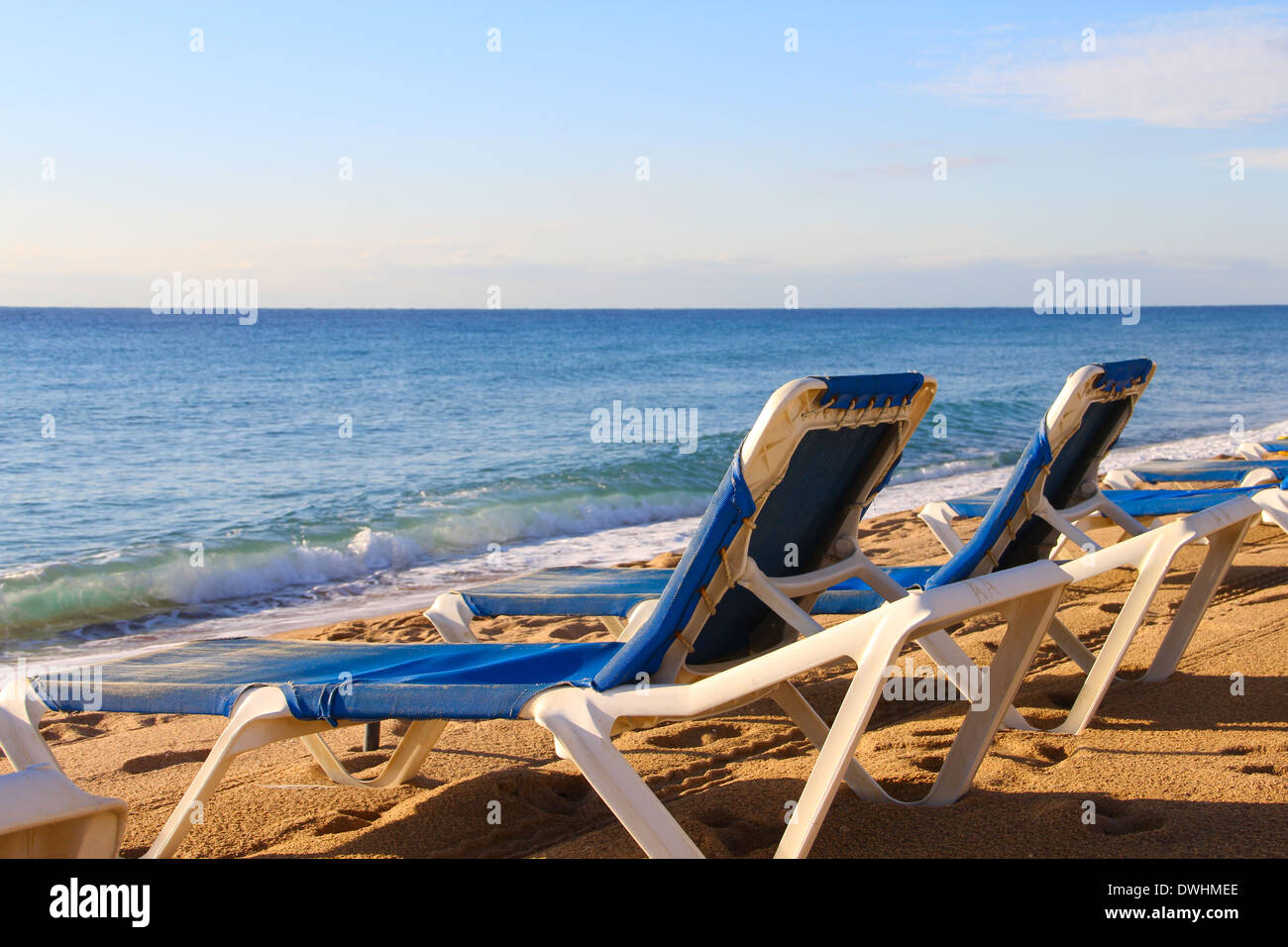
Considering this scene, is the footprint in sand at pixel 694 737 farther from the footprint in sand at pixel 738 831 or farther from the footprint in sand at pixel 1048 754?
the footprint in sand at pixel 1048 754

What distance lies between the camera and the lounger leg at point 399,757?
3445mm

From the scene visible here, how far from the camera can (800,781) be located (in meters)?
3.25

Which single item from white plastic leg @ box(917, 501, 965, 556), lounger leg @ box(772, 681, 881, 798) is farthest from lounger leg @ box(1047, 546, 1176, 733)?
white plastic leg @ box(917, 501, 965, 556)

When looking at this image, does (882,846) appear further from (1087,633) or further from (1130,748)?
(1087,633)

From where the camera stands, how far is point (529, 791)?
3367 mm

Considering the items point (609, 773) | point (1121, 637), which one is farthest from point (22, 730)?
point (1121, 637)

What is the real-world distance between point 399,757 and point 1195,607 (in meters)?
2.90

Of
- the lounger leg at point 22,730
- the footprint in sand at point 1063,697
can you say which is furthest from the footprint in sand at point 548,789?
the footprint in sand at point 1063,697

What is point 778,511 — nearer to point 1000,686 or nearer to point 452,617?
point 1000,686

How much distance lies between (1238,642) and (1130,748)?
1.51m

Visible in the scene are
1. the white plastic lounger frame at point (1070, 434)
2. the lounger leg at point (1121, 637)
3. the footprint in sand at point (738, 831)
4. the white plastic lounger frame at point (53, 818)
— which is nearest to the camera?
the white plastic lounger frame at point (53, 818)

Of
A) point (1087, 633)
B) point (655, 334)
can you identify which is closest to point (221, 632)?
point (1087, 633)

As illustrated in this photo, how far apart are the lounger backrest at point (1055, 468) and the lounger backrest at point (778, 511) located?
72 cm

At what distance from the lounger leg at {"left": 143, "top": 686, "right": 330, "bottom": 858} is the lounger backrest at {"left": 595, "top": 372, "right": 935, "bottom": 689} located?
32.0 inches
